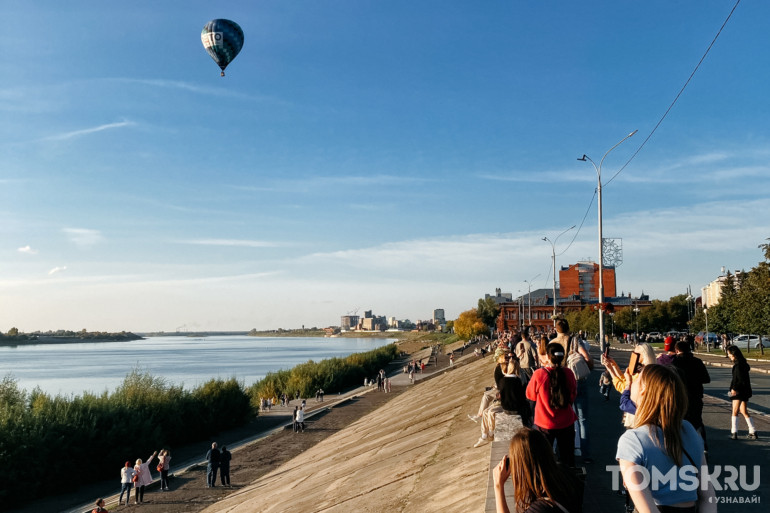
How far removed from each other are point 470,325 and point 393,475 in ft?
416

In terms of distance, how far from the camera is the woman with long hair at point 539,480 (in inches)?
129

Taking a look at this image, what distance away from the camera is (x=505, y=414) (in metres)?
9.53

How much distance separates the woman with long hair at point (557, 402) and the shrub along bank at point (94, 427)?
82.4 feet

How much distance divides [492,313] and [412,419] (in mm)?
122134

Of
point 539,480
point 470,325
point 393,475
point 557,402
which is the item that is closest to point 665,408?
point 539,480

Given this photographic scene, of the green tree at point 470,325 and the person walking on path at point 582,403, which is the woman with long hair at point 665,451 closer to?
the person walking on path at point 582,403

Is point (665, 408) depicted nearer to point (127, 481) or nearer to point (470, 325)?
point (127, 481)

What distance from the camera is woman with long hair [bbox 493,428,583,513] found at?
10.8ft

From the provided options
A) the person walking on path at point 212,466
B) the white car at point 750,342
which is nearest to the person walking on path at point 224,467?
the person walking on path at point 212,466

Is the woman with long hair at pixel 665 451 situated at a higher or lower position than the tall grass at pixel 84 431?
higher

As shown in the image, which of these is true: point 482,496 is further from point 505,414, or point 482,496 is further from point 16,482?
point 16,482

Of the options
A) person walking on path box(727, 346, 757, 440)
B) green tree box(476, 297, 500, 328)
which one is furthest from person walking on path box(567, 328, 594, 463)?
green tree box(476, 297, 500, 328)

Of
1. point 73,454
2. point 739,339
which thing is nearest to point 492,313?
point 739,339

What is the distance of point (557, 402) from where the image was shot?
21.6ft
